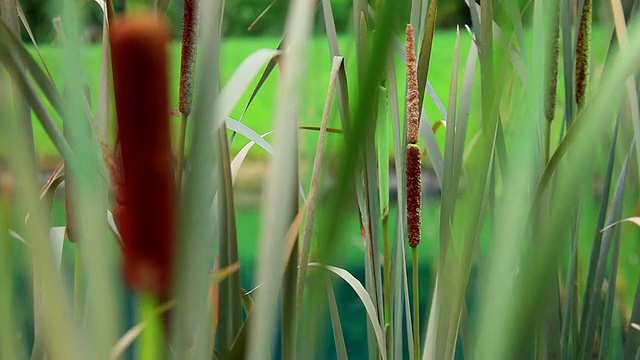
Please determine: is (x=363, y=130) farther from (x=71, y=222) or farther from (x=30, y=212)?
(x=71, y=222)

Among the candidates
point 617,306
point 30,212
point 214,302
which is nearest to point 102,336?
point 30,212

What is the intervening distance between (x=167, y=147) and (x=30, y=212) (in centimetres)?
6

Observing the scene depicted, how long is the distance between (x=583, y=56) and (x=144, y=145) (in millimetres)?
357

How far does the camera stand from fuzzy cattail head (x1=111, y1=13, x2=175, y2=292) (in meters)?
0.11

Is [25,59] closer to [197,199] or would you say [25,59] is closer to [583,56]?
[197,199]

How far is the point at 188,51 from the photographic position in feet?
0.95

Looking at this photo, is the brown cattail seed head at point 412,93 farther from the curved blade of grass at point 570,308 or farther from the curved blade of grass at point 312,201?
the curved blade of grass at point 570,308

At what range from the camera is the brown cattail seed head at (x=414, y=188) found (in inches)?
12.8

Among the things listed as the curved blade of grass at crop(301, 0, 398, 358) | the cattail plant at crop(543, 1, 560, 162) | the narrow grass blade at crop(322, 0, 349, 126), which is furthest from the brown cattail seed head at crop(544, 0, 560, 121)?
the curved blade of grass at crop(301, 0, 398, 358)

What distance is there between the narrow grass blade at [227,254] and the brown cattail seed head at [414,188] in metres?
0.08

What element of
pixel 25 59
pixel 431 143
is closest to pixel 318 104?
pixel 431 143

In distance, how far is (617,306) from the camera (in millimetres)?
601

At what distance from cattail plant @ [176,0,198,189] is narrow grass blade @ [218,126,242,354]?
0.02m

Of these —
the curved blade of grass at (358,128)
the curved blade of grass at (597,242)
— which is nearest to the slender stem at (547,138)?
the curved blade of grass at (597,242)
